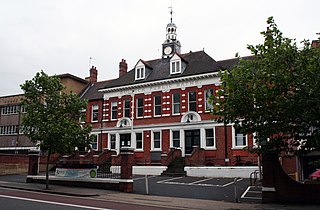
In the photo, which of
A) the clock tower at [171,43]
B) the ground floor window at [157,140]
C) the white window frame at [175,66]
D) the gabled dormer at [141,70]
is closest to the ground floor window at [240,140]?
the ground floor window at [157,140]

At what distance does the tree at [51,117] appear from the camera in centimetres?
2000

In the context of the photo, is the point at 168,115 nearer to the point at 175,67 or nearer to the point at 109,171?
the point at 175,67

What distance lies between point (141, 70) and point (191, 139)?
9748 mm

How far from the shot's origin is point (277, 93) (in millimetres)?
12172

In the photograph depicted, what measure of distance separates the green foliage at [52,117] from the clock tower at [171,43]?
74.0ft

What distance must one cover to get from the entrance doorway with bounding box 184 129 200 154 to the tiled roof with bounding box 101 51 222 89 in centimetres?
549

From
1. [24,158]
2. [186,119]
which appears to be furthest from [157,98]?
[24,158]

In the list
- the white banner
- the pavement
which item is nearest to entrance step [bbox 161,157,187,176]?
the white banner

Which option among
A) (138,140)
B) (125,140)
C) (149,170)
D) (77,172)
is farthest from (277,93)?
(125,140)

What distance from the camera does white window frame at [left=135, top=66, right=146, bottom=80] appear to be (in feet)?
119

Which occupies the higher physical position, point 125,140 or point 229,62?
point 229,62

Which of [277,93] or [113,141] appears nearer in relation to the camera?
[277,93]

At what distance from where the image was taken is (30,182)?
23.5 metres

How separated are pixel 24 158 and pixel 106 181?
15.6 meters
